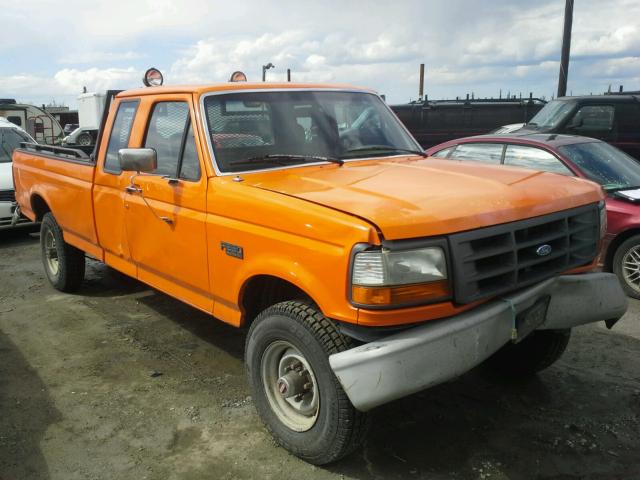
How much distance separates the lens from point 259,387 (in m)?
3.35

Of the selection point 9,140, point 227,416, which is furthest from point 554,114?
point 9,140

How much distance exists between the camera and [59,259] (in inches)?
235

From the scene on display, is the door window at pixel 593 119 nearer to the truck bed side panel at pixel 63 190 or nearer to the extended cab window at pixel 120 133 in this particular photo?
the extended cab window at pixel 120 133

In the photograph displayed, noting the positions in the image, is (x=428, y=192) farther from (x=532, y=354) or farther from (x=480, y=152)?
(x=480, y=152)

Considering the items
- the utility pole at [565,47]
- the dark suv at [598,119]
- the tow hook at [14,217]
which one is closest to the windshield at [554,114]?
the dark suv at [598,119]

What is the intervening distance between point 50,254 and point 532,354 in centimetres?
493

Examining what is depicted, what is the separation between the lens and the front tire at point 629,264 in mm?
5648

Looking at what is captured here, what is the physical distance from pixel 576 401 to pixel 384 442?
53.6 inches

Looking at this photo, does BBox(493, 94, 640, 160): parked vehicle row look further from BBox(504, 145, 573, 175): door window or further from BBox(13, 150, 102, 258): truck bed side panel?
BBox(13, 150, 102, 258): truck bed side panel

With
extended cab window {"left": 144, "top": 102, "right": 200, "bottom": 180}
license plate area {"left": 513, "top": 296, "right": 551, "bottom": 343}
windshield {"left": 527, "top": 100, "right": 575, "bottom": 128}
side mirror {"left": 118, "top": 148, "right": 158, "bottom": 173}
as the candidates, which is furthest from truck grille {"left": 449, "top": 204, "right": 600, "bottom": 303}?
windshield {"left": 527, "top": 100, "right": 575, "bottom": 128}

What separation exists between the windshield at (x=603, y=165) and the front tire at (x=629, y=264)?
61cm

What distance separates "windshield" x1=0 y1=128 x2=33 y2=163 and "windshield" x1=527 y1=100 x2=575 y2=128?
849 centimetres

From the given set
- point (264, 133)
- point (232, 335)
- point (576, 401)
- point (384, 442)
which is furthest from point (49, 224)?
point (576, 401)

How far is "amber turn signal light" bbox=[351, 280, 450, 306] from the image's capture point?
8.54ft
